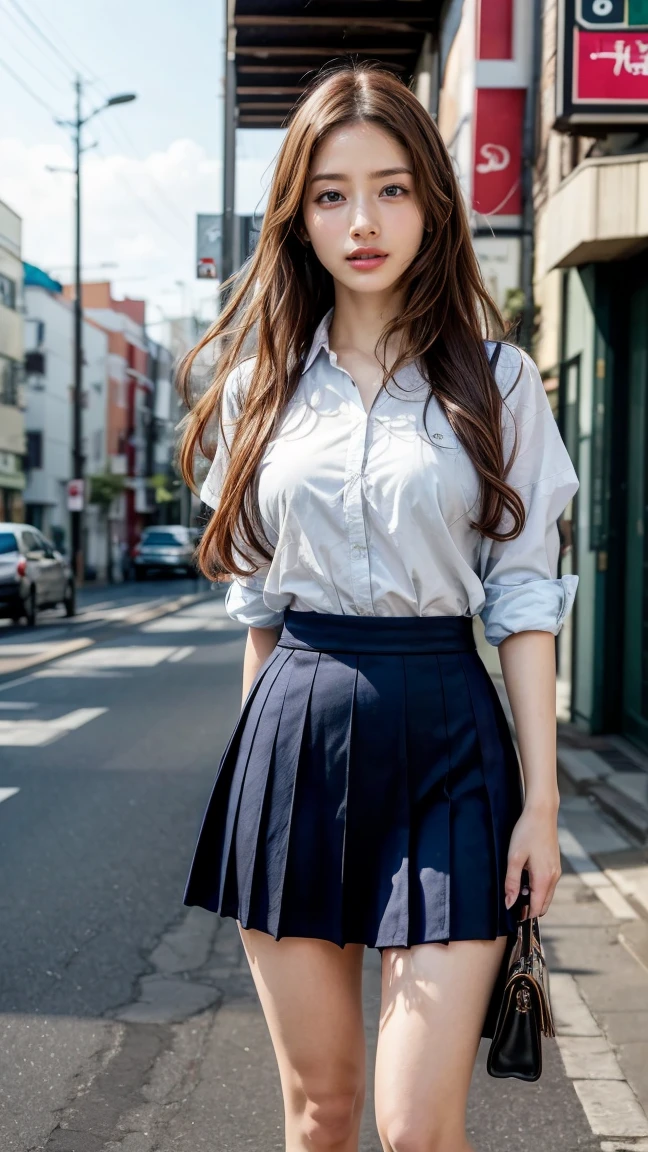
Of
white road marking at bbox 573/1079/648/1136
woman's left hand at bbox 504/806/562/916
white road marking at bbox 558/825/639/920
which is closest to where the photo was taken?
woman's left hand at bbox 504/806/562/916

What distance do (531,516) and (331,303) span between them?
574 millimetres

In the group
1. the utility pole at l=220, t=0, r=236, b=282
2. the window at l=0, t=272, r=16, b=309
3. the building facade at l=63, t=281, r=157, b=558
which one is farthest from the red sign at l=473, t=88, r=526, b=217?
the building facade at l=63, t=281, r=157, b=558

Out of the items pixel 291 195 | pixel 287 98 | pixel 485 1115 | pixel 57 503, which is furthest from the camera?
pixel 57 503

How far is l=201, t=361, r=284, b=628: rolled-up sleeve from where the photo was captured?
2.17 meters

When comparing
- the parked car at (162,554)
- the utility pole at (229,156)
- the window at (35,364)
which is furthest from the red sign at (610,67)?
the window at (35,364)

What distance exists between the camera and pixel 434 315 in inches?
81.1

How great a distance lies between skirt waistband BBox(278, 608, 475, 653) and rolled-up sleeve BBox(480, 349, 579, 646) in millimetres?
56

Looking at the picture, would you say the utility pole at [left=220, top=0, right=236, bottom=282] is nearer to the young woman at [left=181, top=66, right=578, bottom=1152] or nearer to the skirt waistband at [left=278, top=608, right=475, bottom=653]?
the young woman at [left=181, top=66, right=578, bottom=1152]

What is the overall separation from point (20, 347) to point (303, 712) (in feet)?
136

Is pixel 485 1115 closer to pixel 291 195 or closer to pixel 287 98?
pixel 291 195

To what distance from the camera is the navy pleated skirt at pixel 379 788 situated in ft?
6.06

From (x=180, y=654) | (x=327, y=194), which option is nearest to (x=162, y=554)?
(x=180, y=654)

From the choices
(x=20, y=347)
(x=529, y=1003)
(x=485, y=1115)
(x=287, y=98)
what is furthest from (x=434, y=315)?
(x=20, y=347)

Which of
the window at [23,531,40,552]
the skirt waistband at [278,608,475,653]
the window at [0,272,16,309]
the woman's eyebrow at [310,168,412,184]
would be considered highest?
the window at [0,272,16,309]
